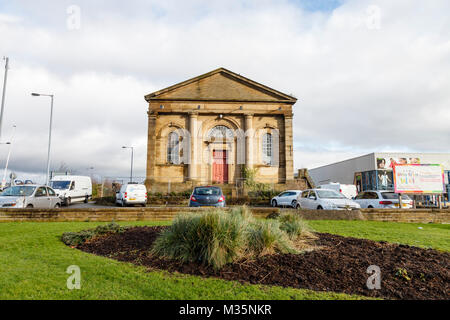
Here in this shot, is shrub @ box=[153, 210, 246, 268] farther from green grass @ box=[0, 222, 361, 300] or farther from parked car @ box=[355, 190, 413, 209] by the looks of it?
parked car @ box=[355, 190, 413, 209]

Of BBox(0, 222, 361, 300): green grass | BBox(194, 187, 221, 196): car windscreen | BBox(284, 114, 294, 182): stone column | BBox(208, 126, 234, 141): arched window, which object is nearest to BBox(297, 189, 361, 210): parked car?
BBox(194, 187, 221, 196): car windscreen

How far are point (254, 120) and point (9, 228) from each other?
21624 mm

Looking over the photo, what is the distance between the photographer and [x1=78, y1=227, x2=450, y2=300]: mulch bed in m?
3.86

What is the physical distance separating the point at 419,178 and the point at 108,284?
16808 millimetres

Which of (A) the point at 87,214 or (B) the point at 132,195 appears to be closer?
(A) the point at 87,214

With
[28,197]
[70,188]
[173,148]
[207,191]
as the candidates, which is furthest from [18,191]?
[173,148]

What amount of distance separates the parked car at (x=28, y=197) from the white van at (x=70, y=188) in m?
6.02

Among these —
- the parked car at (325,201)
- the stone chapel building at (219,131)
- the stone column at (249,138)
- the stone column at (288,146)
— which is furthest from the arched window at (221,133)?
the parked car at (325,201)

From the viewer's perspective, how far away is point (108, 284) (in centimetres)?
381

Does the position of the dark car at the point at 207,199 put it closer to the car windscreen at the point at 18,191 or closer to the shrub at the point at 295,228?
the shrub at the point at 295,228

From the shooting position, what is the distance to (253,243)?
5.16 meters

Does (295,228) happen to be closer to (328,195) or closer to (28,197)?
(328,195)
